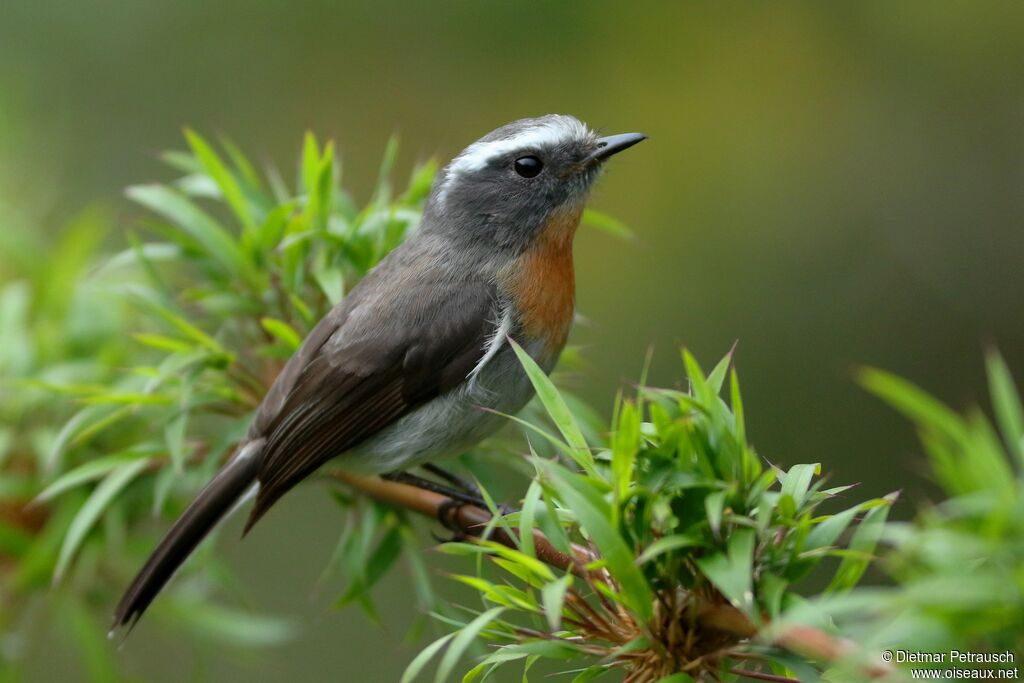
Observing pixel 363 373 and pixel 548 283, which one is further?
pixel 548 283

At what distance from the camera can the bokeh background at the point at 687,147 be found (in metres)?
5.95

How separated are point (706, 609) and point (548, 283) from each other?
5.93 ft

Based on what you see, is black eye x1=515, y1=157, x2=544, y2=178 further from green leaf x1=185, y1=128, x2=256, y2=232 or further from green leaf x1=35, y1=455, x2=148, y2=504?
green leaf x1=35, y1=455, x2=148, y2=504

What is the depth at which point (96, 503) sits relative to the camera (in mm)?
2865

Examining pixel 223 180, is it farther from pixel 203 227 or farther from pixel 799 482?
pixel 799 482

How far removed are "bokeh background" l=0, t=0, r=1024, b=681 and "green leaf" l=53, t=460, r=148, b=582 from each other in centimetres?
302

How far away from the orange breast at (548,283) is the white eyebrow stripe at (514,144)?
0.25 meters

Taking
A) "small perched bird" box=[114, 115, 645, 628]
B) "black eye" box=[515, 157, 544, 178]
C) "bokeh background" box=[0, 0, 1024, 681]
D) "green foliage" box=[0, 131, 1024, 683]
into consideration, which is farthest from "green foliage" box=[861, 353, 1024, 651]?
"bokeh background" box=[0, 0, 1024, 681]

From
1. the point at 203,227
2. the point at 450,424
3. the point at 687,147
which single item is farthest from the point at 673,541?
the point at 687,147

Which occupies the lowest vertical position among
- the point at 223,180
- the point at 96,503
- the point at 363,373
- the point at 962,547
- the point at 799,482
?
the point at 96,503

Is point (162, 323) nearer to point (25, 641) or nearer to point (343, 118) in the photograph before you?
point (25, 641)

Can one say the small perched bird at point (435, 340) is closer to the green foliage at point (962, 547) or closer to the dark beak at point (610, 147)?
the dark beak at point (610, 147)

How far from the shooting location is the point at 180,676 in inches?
249

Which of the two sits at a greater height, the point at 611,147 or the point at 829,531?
the point at 611,147
